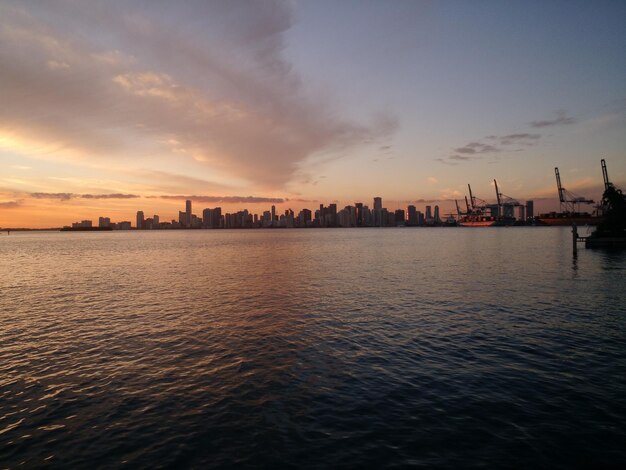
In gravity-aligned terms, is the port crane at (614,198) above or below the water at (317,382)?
above

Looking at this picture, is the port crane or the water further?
the port crane

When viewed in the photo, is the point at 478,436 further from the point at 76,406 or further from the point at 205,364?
the point at 76,406

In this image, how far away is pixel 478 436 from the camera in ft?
43.1

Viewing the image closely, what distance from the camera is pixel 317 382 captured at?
17.9 metres

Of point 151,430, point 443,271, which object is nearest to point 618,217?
point 443,271

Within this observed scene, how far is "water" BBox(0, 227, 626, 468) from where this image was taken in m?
12.6

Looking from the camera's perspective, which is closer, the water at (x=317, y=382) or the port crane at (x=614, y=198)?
the water at (x=317, y=382)

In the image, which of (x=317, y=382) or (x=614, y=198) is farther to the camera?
(x=614, y=198)

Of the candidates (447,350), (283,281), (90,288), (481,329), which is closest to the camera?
(447,350)

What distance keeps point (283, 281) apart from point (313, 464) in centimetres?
4098

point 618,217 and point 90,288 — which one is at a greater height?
point 618,217

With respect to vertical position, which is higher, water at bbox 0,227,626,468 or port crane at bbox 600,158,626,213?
port crane at bbox 600,158,626,213

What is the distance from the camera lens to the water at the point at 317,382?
1255 cm

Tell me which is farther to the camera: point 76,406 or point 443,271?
point 443,271
